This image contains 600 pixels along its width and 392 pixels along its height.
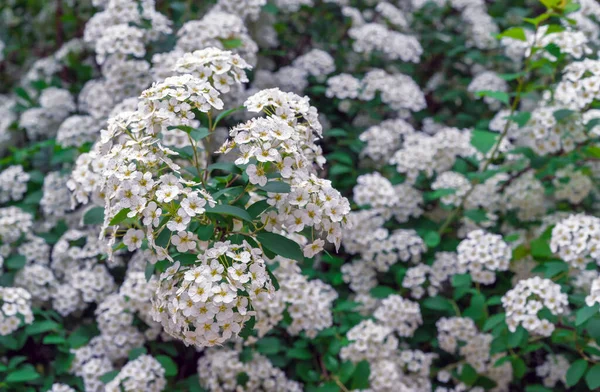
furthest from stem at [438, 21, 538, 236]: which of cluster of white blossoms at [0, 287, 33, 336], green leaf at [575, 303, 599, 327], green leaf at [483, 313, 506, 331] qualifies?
cluster of white blossoms at [0, 287, 33, 336]

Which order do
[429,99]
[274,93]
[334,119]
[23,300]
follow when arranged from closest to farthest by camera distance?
[274,93] → [23,300] → [334,119] → [429,99]

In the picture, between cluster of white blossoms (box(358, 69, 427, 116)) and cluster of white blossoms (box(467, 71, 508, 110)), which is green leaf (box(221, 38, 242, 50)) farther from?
cluster of white blossoms (box(467, 71, 508, 110))

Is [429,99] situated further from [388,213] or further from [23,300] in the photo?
[23,300]

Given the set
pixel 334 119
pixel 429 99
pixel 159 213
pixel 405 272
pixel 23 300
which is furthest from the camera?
pixel 429 99

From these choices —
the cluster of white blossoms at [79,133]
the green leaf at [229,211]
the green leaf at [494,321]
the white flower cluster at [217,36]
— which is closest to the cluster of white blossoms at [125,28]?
the white flower cluster at [217,36]

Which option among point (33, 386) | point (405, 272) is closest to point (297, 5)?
point (405, 272)

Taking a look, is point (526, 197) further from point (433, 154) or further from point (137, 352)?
point (137, 352)

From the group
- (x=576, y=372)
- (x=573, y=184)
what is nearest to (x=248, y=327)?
(x=576, y=372)

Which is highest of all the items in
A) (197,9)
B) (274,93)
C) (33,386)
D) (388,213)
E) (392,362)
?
(274,93)
